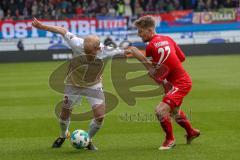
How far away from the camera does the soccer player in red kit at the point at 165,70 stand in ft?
34.0

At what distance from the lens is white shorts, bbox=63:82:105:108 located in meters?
10.7

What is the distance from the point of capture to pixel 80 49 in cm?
1071

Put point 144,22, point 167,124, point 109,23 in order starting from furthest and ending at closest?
1. point 109,23
2. point 167,124
3. point 144,22

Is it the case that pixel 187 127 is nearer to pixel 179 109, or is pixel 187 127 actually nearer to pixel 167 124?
pixel 179 109

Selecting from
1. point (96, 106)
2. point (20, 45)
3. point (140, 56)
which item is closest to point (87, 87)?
point (96, 106)

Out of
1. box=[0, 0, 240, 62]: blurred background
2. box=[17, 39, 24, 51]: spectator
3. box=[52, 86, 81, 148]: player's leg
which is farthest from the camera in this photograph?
box=[0, 0, 240, 62]: blurred background

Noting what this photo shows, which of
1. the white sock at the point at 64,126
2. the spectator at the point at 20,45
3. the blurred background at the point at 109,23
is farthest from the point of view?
the blurred background at the point at 109,23

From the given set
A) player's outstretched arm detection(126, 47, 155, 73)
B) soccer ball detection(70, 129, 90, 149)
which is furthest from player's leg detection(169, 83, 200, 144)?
soccer ball detection(70, 129, 90, 149)

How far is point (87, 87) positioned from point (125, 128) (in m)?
2.50

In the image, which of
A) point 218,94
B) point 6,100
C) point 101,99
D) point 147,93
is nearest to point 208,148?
point 101,99

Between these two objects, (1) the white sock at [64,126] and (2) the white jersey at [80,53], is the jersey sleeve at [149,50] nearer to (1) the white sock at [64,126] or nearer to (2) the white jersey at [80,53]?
(2) the white jersey at [80,53]

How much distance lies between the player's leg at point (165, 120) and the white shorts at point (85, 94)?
1.05 meters

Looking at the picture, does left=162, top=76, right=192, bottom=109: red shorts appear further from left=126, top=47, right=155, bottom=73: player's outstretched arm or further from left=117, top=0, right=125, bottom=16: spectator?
left=117, top=0, right=125, bottom=16: spectator

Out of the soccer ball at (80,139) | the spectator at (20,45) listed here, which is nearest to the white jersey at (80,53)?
the soccer ball at (80,139)
